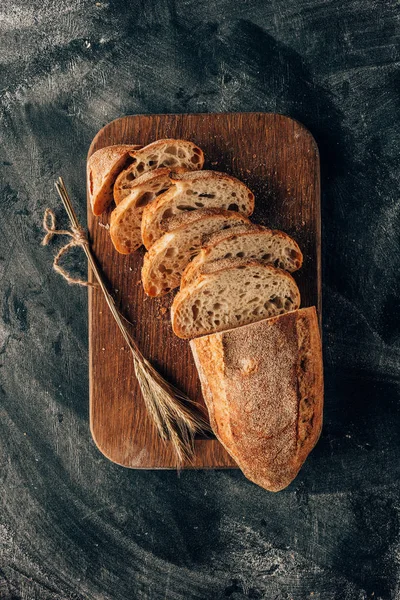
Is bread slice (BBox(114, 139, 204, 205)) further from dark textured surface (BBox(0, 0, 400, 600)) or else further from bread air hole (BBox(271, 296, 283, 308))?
bread air hole (BBox(271, 296, 283, 308))

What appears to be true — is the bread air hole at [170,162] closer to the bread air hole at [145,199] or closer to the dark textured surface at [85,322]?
the bread air hole at [145,199]

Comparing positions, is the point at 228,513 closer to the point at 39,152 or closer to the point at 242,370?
the point at 242,370

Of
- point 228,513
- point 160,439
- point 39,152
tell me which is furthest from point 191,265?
point 228,513

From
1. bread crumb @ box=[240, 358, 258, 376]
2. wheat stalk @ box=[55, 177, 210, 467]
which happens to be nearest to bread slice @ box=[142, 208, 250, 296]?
wheat stalk @ box=[55, 177, 210, 467]

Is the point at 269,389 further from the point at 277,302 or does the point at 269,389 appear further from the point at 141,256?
the point at 141,256

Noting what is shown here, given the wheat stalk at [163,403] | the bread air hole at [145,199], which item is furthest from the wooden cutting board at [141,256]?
the bread air hole at [145,199]

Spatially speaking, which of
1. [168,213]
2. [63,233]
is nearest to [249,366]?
[168,213]

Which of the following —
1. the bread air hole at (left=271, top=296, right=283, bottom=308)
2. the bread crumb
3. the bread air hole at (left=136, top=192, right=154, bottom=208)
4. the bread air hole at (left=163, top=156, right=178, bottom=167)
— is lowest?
the bread crumb
